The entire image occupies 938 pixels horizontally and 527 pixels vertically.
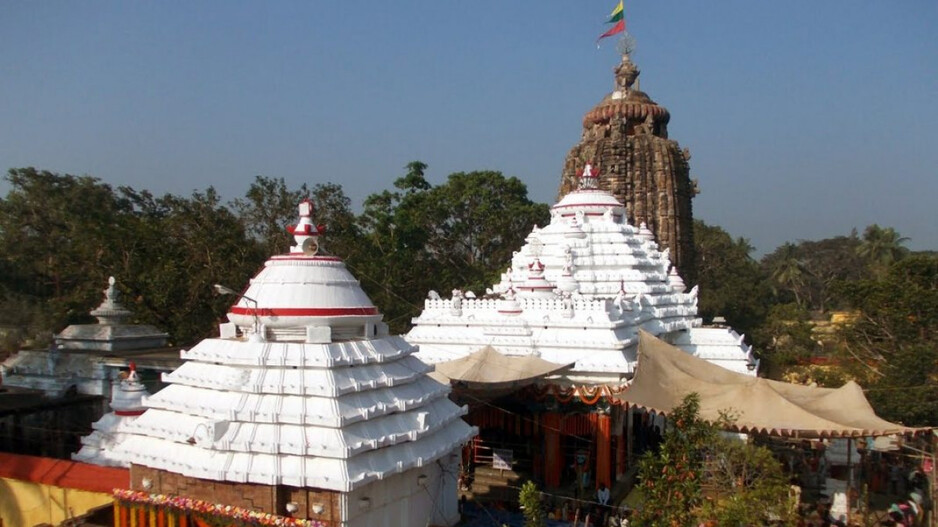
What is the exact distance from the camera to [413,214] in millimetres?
41719

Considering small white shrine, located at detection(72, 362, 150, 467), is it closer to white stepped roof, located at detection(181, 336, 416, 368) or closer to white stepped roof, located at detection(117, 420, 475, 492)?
white stepped roof, located at detection(117, 420, 475, 492)

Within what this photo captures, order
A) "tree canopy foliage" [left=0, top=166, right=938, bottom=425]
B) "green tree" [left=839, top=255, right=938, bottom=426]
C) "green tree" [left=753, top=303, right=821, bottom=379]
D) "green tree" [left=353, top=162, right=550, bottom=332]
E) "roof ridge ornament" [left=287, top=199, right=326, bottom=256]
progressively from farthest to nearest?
"green tree" [left=353, top=162, right=550, bottom=332], "green tree" [left=753, top=303, right=821, bottom=379], "tree canopy foliage" [left=0, top=166, right=938, bottom=425], "green tree" [left=839, top=255, right=938, bottom=426], "roof ridge ornament" [left=287, top=199, right=326, bottom=256]

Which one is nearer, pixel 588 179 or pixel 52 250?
pixel 588 179

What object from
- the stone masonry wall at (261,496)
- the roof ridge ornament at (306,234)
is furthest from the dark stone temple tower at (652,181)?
the stone masonry wall at (261,496)

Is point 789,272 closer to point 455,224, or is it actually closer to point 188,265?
point 455,224

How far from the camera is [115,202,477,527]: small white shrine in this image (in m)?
8.84

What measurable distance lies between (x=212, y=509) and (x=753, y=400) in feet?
30.5

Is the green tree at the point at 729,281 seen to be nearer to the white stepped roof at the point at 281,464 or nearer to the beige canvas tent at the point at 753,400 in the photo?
the beige canvas tent at the point at 753,400

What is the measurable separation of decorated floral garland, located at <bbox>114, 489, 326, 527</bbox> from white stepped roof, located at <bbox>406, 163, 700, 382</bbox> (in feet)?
28.6

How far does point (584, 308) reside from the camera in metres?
16.9

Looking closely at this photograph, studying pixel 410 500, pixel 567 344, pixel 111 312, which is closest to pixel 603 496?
pixel 567 344

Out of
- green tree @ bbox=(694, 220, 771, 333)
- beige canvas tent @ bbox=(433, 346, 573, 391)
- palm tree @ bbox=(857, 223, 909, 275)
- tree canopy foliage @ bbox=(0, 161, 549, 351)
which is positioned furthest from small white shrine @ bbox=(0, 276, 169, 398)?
palm tree @ bbox=(857, 223, 909, 275)

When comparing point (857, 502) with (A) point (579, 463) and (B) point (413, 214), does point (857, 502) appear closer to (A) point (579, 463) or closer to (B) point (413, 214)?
(A) point (579, 463)

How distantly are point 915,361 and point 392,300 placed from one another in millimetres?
20761
